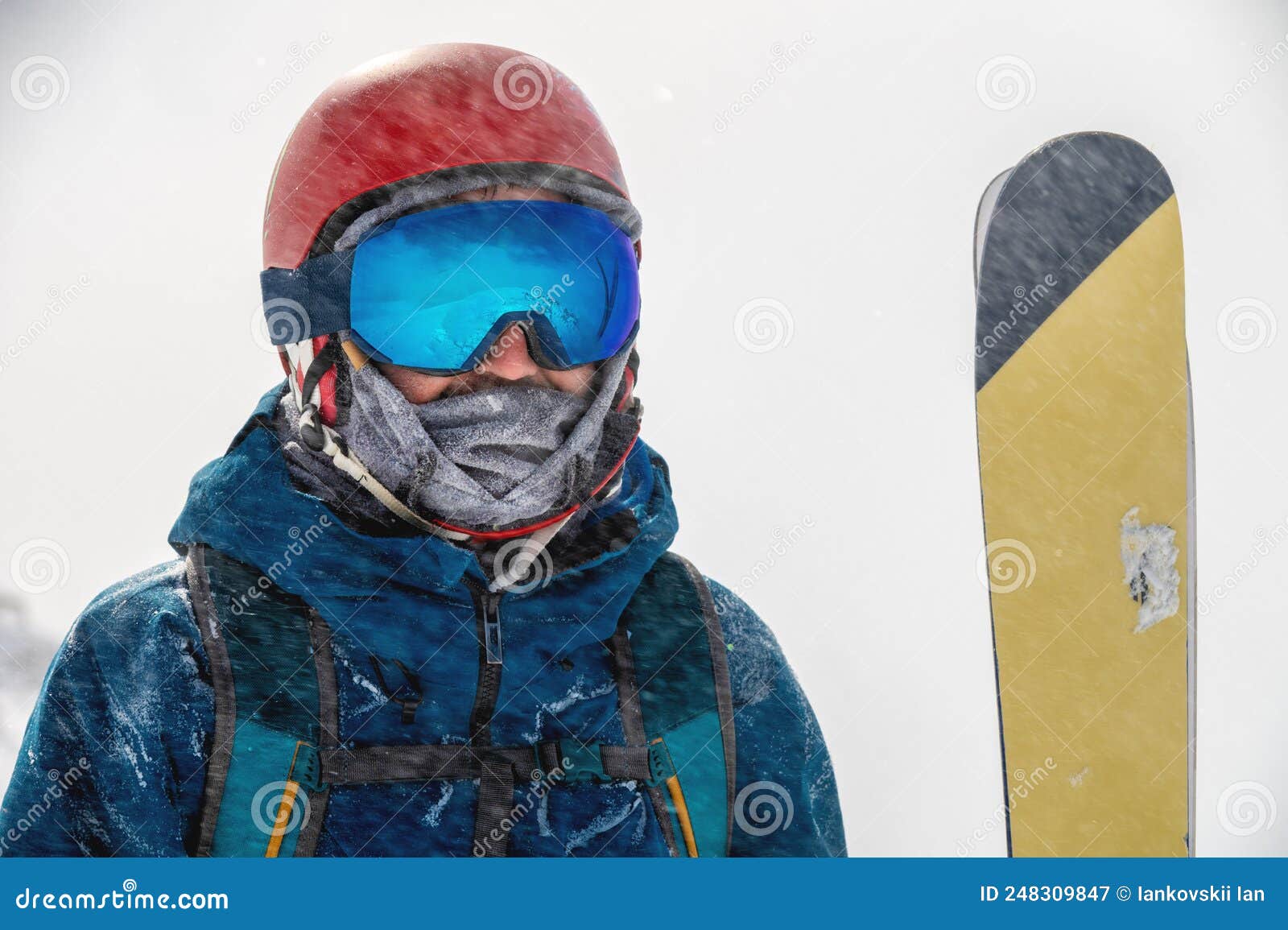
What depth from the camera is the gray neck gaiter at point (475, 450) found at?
2395mm

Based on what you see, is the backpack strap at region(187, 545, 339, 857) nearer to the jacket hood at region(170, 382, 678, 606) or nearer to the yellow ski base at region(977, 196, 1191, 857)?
the jacket hood at region(170, 382, 678, 606)

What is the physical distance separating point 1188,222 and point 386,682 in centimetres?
350

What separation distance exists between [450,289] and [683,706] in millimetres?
1087

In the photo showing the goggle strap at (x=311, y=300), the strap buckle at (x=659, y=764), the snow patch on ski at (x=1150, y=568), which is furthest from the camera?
the snow patch on ski at (x=1150, y=568)

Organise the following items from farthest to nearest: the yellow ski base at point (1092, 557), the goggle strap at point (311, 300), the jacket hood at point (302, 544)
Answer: the yellow ski base at point (1092, 557) < the goggle strap at point (311, 300) < the jacket hood at point (302, 544)

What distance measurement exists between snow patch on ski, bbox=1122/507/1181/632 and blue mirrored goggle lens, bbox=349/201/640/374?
234 cm

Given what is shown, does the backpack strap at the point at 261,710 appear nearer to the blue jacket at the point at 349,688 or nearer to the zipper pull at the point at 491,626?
the blue jacket at the point at 349,688

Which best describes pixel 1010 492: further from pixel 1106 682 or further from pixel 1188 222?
pixel 1188 222

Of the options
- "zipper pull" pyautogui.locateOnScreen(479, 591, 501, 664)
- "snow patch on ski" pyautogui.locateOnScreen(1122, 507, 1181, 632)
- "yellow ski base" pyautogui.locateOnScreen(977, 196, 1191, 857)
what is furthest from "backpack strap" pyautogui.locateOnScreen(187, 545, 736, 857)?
"snow patch on ski" pyautogui.locateOnScreen(1122, 507, 1181, 632)

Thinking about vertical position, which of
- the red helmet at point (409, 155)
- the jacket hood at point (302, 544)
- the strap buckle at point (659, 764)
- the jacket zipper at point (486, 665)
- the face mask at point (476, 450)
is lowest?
the strap buckle at point (659, 764)

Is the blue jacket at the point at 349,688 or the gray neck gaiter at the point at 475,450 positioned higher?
the gray neck gaiter at the point at 475,450

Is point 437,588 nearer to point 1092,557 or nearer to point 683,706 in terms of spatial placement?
point 683,706

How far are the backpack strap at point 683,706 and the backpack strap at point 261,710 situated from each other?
2.19 ft

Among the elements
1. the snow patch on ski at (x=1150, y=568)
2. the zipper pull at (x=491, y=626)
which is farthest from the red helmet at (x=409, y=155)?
the snow patch on ski at (x=1150, y=568)
